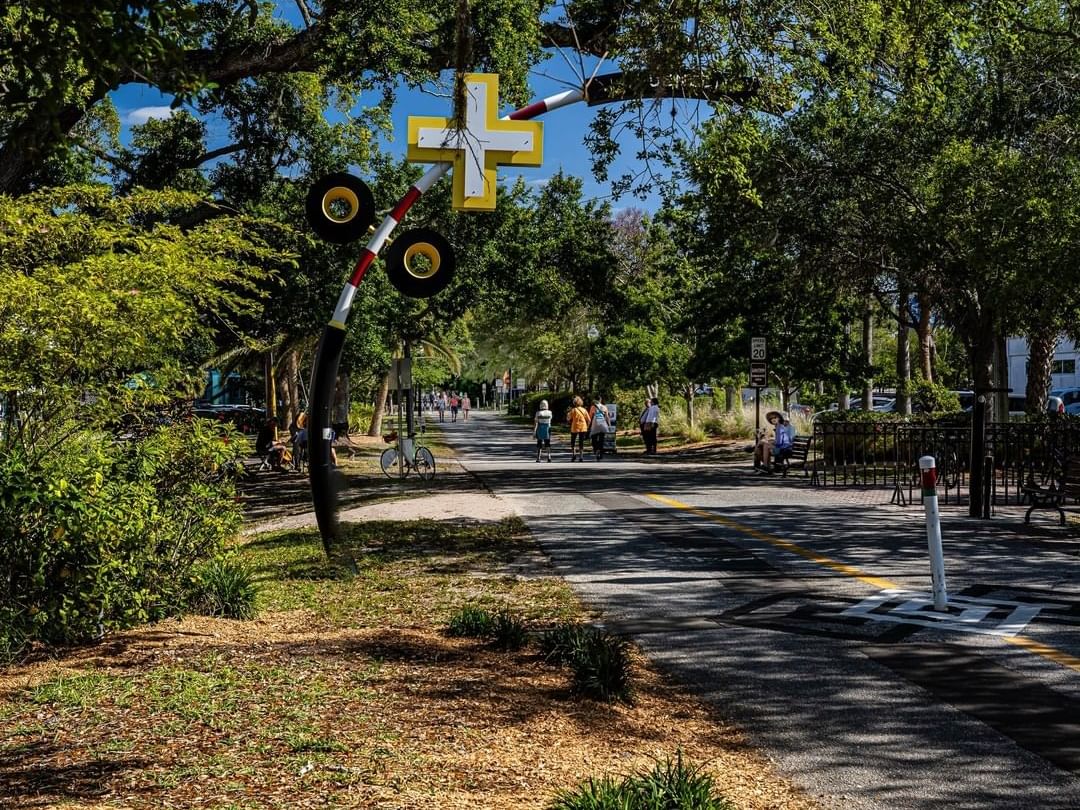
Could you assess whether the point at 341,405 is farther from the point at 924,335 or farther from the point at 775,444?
the point at 924,335

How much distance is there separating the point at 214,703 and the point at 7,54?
3553mm

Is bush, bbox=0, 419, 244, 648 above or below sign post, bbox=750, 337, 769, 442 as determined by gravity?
below

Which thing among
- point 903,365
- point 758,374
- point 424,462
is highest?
point 903,365

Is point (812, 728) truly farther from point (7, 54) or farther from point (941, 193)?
point (941, 193)

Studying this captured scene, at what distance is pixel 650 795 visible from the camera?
3750 mm

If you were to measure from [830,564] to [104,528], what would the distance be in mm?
6775

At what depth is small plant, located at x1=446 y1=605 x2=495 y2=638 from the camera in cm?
690

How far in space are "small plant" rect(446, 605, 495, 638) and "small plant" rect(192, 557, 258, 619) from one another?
165 cm

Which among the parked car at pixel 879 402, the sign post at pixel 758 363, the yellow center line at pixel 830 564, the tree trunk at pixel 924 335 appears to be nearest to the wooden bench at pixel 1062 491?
the yellow center line at pixel 830 564

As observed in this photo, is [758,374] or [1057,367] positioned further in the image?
[1057,367]

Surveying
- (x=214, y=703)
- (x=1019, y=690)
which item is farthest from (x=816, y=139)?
(x=214, y=703)

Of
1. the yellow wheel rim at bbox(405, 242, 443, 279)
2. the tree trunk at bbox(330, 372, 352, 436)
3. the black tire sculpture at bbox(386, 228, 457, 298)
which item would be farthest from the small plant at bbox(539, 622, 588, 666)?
the tree trunk at bbox(330, 372, 352, 436)

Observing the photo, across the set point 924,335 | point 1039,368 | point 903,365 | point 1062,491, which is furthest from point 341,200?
point 924,335

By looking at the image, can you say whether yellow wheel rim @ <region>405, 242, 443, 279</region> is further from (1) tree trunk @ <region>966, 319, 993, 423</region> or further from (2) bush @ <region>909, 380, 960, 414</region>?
(2) bush @ <region>909, 380, 960, 414</region>
